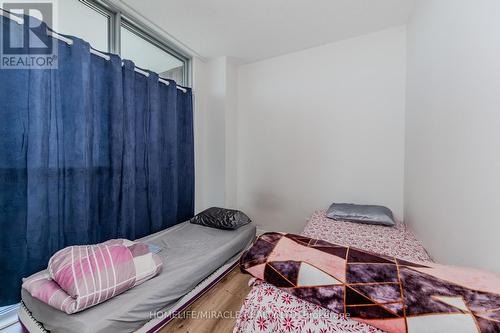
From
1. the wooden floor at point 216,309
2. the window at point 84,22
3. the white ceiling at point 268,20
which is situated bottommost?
the wooden floor at point 216,309

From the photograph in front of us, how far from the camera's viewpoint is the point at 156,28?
2105 millimetres

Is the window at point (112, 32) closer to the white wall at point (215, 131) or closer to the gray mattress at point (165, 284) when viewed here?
the white wall at point (215, 131)

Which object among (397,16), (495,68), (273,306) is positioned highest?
(397,16)

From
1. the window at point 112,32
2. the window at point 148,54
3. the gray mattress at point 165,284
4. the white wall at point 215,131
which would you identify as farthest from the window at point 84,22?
the gray mattress at point 165,284

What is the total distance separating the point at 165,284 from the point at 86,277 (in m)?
0.45

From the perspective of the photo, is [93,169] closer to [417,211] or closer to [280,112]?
[280,112]

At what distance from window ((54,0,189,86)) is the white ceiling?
0.22 metres

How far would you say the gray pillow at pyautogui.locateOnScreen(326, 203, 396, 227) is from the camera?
5.96 feet

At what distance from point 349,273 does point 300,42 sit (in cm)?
260

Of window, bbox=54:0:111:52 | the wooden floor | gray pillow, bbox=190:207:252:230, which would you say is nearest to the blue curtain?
window, bbox=54:0:111:52

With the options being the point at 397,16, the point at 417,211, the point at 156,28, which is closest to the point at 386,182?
the point at 417,211

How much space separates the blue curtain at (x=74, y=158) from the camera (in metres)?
1.24

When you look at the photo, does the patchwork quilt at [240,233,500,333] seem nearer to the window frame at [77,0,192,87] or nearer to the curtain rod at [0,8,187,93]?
the curtain rod at [0,8,187,93]

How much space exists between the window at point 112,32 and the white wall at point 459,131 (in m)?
2.63
